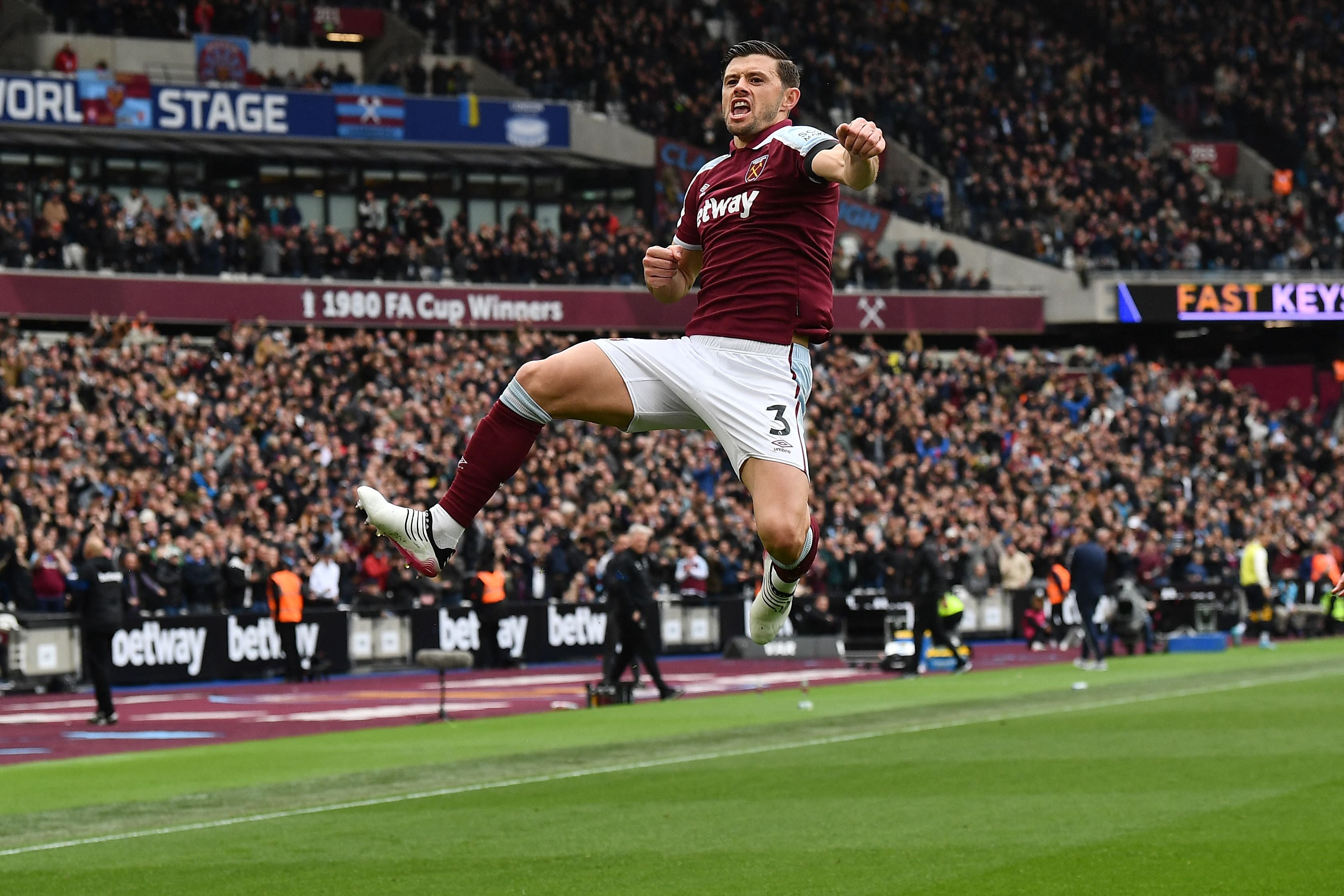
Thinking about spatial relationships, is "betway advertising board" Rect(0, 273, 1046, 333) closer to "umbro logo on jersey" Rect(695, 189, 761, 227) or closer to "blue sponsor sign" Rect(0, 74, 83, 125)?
"blue sponsor sign" Rect(0, 74, 83, 125)

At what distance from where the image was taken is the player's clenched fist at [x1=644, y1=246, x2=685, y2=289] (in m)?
7.84

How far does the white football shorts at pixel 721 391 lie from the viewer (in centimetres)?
745

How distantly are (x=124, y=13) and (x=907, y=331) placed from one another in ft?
68.7

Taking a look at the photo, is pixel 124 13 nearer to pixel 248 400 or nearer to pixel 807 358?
pixel 248 400

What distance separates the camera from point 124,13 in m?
43.5

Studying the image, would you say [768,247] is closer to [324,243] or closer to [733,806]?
[733,806]

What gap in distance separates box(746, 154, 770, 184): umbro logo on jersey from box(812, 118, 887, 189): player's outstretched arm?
397 mm

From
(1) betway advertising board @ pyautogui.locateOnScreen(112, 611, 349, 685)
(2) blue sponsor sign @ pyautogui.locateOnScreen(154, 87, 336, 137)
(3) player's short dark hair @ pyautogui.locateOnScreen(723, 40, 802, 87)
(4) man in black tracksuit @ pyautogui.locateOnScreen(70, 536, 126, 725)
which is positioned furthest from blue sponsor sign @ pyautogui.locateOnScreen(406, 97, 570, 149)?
(3) player's short dark hair @ pyautogui.locateOnScreen(723, 40, 802, 87)

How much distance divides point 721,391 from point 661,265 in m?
0.71

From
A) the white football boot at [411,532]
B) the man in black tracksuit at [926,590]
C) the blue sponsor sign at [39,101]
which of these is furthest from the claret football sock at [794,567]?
the blue sponsor sign at [39,101]

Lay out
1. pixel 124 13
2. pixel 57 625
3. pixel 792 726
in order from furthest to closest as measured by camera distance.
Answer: pixel 124 13 → pixel 57 625 → pixel 792 726

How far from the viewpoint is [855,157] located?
686cm

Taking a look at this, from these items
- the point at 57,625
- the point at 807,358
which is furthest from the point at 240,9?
the point at 807,358

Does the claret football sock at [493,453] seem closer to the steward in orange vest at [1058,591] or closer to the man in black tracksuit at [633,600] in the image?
the man in black tracksuit at [633,600]
